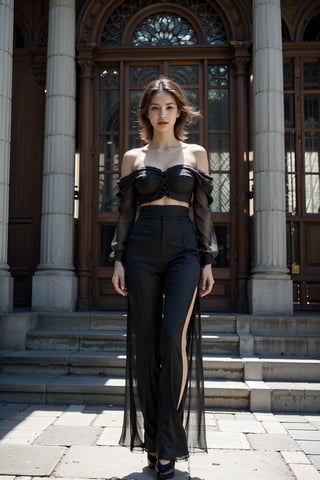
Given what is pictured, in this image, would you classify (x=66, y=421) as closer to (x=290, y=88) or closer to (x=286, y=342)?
(x=286, y=342)

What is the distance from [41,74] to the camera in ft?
27.0

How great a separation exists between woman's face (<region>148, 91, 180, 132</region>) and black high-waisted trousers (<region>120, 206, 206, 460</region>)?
0.53 meters

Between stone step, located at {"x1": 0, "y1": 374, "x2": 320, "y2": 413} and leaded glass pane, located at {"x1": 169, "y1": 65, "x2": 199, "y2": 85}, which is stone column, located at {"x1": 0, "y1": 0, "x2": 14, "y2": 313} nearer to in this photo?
stone step, located at {"x1": 0, "y1": 374, "x2": 320, "y2": 413}

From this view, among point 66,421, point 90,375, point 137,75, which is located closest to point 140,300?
point 66,421

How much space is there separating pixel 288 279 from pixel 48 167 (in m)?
3.59

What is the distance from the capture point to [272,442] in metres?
4.03

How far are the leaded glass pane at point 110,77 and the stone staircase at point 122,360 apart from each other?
364cm

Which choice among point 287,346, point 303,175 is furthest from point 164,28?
point 287,346

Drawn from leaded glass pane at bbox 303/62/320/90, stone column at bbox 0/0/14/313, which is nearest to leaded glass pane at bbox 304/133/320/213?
leaded glass pane at bbox 303/62/320/90

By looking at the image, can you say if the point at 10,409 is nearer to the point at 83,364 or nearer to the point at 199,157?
the point at 83,364

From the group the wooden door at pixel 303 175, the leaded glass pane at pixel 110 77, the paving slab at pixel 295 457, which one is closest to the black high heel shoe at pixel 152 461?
the paving slab at pixel 295 457

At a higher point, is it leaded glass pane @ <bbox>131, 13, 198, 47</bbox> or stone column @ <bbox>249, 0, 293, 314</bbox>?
leaded glass pane @ <bbox>131, 13, 198, 47</bbox>

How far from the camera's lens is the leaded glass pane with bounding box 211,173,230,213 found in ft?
26.0

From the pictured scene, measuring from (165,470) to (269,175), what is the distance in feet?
15.6
